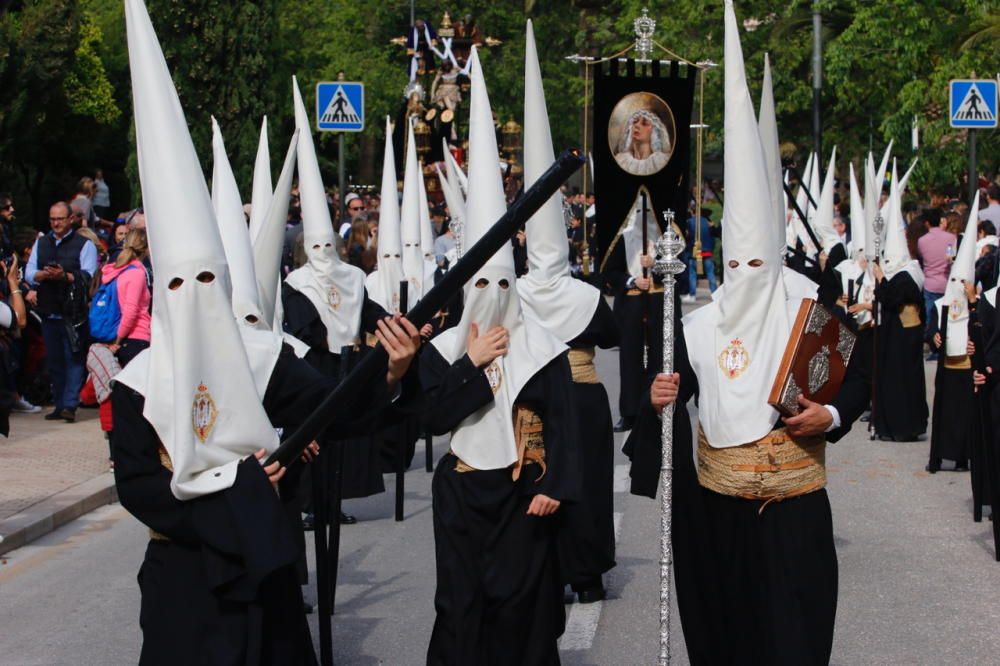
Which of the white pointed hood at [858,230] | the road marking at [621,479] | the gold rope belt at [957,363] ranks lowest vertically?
the road marking at [621,479]

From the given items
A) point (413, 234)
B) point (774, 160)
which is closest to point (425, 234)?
point (413, 234)

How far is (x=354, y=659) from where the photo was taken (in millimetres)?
7746

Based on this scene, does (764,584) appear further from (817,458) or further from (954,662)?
(954,662)

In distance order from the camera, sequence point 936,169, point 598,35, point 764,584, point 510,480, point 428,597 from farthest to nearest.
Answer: point 598,35 → point 936,169 → point 428,597 → point 510,480 → point 764,584

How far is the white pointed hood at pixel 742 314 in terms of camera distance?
20.8 ft

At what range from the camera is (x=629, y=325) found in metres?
16.6

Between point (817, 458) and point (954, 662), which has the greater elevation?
point (817, 458)

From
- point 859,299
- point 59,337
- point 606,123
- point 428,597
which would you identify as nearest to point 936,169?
point 859,299

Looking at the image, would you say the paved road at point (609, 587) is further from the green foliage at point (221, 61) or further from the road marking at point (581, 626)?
the green foliage at point (221, 61)

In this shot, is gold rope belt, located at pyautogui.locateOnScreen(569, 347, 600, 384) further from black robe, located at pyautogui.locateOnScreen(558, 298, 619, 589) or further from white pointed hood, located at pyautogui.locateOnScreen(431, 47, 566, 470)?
white pointed hood, located at pyautogui.locateOnScreen(431, 47, 566, 470)

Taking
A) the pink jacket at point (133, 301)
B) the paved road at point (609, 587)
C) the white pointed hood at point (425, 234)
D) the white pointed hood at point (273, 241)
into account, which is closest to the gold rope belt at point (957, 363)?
the paved road at point (609, 587)

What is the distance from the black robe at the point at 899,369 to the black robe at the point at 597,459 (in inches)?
244

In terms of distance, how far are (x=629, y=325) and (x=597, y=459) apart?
7389 mm

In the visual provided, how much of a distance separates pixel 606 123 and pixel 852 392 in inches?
157
